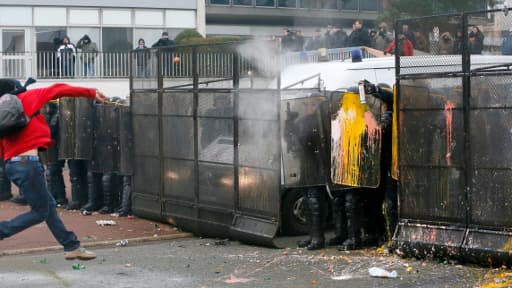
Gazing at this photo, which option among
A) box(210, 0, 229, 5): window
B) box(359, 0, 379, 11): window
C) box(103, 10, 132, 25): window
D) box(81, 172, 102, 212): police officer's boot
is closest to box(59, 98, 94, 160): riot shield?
box(81, 172, 102, 212): police officer's boot

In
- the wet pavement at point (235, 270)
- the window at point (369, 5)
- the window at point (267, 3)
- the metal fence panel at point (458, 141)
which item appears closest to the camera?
the wet pavement at point (235, 270)

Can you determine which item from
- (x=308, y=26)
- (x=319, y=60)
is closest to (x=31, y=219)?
(x=319, y=60)

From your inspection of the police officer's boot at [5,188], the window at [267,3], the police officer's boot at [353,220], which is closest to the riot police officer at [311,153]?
the police officer's boot at [353,220]

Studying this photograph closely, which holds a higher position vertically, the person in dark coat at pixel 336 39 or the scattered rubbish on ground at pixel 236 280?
the person in dark coat at pixel 336 39

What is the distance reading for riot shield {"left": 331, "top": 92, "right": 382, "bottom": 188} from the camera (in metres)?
10.4

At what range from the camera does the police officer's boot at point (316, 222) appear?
1065 cm

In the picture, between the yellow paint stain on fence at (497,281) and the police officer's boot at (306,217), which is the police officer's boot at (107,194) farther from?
the yellow paint stain on fence at (497,281)

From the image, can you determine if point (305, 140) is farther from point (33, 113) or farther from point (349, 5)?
point (349, 5)

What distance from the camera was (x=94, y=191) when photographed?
14695 mm

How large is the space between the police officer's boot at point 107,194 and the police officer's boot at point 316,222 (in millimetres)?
4448

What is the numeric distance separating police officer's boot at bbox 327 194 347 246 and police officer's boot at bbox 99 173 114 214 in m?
4.56

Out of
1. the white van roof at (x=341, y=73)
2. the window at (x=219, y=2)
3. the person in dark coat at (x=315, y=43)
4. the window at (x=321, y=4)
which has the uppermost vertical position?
the window at (x=219, y=2)

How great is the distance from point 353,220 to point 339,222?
0.31 metres

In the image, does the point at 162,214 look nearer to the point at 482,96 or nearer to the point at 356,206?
the point at 356,206
